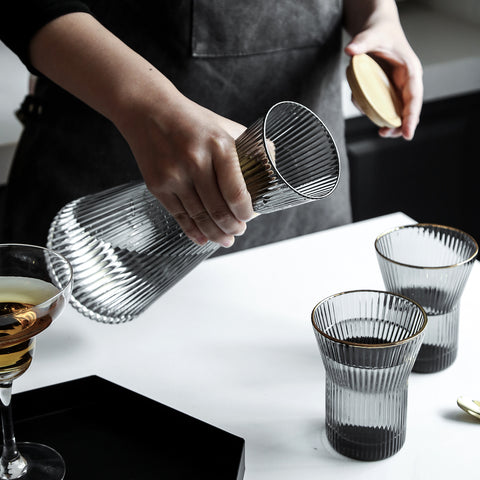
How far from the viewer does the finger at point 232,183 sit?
2.24ft

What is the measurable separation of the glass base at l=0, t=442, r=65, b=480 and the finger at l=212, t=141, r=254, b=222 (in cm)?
26

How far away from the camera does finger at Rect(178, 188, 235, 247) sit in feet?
2.41

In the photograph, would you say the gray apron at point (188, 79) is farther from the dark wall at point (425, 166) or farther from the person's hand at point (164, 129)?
the dark wall at point (425, 166)

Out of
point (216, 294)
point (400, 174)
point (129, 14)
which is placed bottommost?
point (400, 174)

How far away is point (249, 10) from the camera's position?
111 cm

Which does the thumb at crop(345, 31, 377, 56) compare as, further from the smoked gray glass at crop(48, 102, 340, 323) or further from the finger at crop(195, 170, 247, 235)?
the finger at crop(195, 170, 247, 235)

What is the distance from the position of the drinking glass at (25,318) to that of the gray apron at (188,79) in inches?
19.1

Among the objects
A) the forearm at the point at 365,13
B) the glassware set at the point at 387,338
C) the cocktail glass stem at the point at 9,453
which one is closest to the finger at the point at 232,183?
the glassware set at the point at 387,338

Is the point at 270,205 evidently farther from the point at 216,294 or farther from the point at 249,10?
the point at 249,10

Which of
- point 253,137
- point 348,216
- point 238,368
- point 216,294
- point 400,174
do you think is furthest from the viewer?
point 400,174

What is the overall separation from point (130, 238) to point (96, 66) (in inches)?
7.7

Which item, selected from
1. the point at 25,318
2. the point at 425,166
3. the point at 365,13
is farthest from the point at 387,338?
the point at 425,166

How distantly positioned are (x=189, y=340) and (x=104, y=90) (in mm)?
277

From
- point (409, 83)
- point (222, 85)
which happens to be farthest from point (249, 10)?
point (409, 83)
